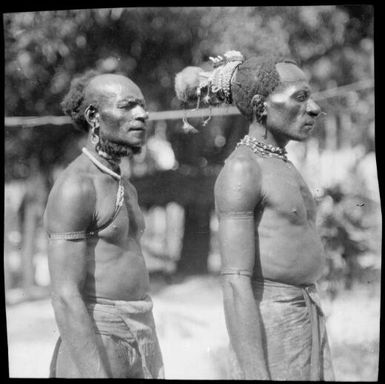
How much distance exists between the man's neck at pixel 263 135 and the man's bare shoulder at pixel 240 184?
0.10m

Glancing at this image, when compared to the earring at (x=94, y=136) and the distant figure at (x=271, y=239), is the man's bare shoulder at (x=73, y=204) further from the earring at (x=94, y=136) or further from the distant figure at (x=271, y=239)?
the distant figure at (x=271, y=239)

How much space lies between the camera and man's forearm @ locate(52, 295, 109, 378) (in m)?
3.92

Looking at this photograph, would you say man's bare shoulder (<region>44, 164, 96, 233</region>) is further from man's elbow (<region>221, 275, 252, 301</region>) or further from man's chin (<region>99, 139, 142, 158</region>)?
man's elbow (<region>221, 275, 252, 301</region>)

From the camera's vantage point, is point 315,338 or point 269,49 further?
point 269,49

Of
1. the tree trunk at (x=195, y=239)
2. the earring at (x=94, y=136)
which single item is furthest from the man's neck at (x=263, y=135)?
the earring at (x=94, y=136)

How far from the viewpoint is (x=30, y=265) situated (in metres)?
4.41

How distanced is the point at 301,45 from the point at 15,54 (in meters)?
1.51

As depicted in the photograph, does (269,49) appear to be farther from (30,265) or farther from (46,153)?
(30,265)

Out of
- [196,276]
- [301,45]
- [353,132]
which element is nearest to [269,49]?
[301,45]

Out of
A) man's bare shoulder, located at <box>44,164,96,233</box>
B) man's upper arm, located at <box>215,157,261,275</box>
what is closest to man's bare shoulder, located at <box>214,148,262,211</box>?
man's upper arm, located at <box>215,157,261,275</box>

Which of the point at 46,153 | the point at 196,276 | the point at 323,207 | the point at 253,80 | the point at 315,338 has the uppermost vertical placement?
the point at 253,80

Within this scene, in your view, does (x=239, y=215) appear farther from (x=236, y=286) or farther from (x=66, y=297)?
(x=66, y=297)

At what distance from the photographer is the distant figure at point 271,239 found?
3.91 m

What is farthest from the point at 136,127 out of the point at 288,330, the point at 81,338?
the point at 288,330
